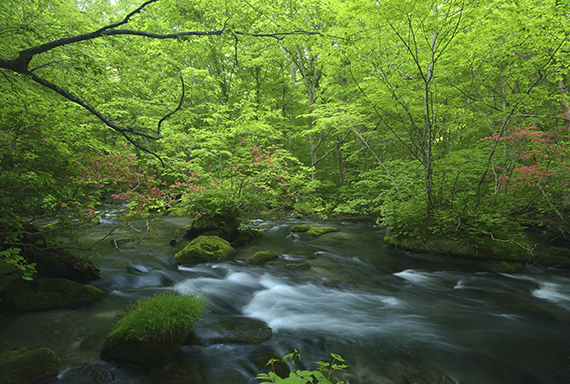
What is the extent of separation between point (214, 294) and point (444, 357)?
13.8 feet

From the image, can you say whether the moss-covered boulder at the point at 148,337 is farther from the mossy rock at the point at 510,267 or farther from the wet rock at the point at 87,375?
the mossy rock at the point at 510,267

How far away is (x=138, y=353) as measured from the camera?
122 inches

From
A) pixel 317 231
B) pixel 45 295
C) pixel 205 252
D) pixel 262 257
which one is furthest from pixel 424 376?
pixel 317 231

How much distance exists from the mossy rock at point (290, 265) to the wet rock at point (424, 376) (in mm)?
4004

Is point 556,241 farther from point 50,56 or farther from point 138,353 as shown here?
point 50,56

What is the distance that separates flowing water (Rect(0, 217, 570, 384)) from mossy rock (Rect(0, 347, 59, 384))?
6.7 inches

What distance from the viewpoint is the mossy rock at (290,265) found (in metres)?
7.18

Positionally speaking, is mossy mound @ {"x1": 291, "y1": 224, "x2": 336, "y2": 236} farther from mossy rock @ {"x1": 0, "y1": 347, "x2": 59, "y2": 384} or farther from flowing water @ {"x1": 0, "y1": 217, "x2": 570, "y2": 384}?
mossy rock @ {"x1": 0, "y1": 347, "x2": 59, "y2": 384}

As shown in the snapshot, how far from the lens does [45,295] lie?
13.6 feet

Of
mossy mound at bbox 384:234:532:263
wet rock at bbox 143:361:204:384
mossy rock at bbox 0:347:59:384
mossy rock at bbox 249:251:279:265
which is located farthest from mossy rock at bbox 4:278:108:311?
mossy mound at bbox 384:234:532:263

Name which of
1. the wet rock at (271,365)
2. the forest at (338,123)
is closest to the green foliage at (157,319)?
the wet rock at (271,365)

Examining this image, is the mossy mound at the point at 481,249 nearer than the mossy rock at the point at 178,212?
Yes

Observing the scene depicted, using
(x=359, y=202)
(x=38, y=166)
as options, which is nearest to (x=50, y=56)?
(x=38, y=166)

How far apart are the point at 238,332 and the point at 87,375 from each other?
1846 mm
